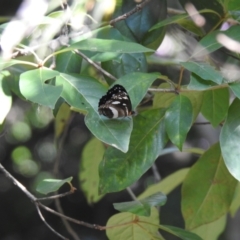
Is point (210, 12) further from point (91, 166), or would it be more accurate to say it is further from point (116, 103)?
point (91, 166)

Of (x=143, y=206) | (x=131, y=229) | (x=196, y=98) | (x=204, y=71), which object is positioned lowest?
(x=131, y=229)

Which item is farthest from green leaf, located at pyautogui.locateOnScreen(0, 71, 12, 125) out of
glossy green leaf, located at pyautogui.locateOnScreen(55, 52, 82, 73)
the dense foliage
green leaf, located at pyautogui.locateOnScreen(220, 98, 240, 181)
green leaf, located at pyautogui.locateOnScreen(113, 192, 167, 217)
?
green leaf, located at pyautogui.locateOnScreen(220, 98, 240, 181)

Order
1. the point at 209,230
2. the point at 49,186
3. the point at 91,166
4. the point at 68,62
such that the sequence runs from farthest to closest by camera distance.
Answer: the point at 91,166 < the point at 209,230 < the point at 68,62 < the point at 49,186

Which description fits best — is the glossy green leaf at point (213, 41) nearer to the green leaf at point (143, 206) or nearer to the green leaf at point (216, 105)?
the green leaf at point (216, 105)

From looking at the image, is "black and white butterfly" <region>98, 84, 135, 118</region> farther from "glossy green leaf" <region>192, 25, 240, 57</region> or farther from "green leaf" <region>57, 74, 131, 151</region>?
"glossy green leaf" <region>192, 25, 240, 57</region>

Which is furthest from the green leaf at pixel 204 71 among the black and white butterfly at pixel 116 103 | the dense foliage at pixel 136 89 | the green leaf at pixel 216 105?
the green leaf at pixel 216 105

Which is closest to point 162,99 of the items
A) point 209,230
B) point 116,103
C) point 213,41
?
point 213,41
